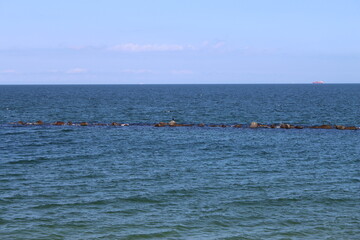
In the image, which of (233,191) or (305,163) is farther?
(305,163)

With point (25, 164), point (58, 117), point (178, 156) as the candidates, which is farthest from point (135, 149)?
point (58, 117)

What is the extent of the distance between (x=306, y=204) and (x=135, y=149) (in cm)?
2292

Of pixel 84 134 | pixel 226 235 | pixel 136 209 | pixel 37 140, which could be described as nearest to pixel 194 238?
pixel 226 235

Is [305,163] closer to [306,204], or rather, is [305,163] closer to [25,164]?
[306,204]

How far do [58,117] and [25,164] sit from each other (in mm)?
46175

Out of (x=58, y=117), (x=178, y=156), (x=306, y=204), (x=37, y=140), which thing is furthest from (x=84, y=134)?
(x=306, y=204)

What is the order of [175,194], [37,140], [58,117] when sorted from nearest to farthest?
1. [175,194]
2. [37,140]
3. [58,117]

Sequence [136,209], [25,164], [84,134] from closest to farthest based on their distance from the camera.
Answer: [136,209] → [25,164] → [84,134]

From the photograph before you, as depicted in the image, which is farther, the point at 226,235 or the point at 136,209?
the point at 136,209

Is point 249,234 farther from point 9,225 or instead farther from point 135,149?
point 135,149

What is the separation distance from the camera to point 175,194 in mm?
29234

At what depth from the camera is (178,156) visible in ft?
140

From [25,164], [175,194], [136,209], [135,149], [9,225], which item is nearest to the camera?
[9,225]

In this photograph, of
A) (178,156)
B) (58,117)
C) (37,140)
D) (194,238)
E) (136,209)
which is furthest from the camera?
(58,117)
